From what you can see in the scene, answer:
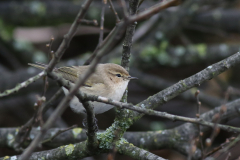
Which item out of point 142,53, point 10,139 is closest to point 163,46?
point 142,53

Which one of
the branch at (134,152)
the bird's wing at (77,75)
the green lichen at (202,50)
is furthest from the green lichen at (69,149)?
the green lichen at (202,50)

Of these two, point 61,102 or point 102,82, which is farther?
point 102,82

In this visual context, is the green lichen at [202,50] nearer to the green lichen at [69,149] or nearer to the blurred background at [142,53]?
the blurred background at [142,53]

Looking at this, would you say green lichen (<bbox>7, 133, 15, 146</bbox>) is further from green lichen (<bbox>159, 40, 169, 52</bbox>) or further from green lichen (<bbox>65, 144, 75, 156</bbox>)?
green lichen (<bbox>159, 40, 169, 52</bbox>)

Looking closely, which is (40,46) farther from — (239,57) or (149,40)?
(239,57)

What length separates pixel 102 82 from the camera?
439cm

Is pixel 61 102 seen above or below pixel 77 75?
below

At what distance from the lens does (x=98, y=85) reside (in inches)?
170

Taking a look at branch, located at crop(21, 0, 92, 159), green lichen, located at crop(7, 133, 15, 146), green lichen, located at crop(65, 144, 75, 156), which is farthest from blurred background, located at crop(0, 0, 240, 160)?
branch, located at crop(21, 0, 92, 159)

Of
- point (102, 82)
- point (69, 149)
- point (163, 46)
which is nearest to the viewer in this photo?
point (69, 149)

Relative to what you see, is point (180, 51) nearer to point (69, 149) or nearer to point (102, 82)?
point (102, 82)

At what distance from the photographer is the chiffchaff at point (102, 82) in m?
4.16

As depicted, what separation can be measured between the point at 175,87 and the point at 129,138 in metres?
1.59

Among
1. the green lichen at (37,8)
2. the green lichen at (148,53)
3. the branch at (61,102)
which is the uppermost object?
the green lichen at (37,8)
